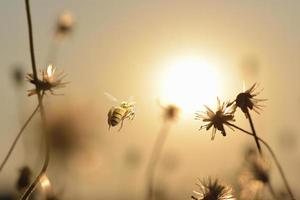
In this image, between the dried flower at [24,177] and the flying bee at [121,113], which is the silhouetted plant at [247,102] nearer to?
the flying bee at [121,113]

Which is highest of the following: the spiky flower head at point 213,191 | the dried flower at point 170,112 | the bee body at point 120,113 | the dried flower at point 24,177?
the dried flower at point 170,112

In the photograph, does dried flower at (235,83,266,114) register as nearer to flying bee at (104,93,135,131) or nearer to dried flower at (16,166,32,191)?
flying bee at (104,93,135,131)

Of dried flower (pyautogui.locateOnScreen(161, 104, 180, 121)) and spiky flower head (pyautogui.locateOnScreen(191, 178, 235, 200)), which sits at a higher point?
dried flower (pyautogui.locateOnScreen(161, 104, 180, 121))

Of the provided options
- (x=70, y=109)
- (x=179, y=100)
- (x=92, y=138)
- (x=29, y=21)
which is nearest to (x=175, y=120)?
(x=179, y=100)

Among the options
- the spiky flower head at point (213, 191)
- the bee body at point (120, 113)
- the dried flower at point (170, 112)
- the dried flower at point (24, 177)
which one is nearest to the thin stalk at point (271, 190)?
the spiky flower head at point (213, 191)

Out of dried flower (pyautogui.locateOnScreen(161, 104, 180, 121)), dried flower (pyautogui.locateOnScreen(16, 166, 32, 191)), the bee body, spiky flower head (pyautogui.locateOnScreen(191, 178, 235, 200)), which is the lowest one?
spiky flower head (pyautogui.locateOnScreen(191, 178, 235, 200))

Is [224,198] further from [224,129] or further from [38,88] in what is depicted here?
[38,88]

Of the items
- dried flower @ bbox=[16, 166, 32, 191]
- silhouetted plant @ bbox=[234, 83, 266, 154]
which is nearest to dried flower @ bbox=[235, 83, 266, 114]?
silhouetted plant @ bbox=[234, 83, 266, 154]
